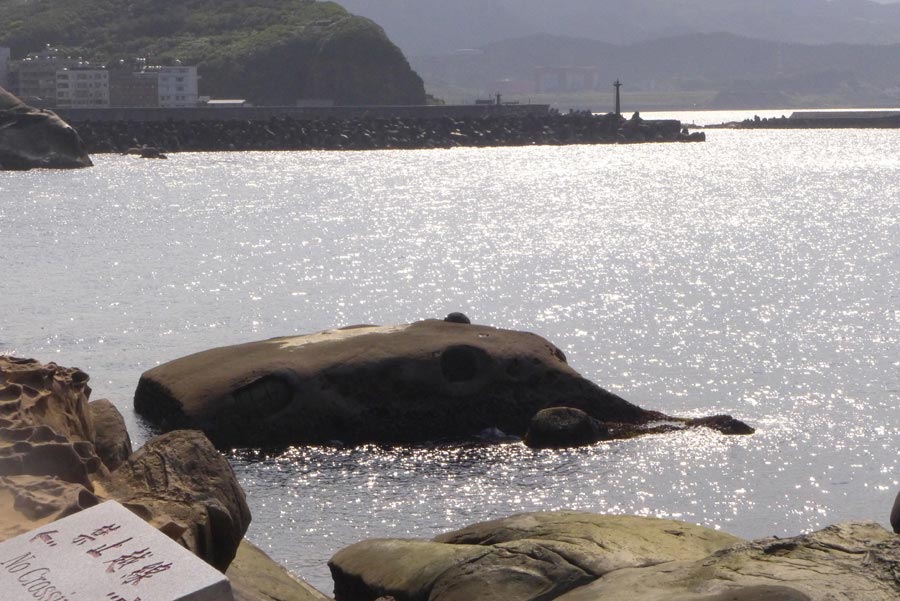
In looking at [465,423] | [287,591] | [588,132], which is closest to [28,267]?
[465,423]

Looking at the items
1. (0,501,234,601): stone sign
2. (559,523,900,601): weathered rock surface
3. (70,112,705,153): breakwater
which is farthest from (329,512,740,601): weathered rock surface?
(70,112,705,153): breakwater

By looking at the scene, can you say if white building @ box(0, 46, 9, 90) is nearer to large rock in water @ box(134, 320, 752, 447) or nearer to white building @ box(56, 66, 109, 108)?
white building @ box(56, 66, 109, 108)

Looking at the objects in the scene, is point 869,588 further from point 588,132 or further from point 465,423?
point 588,132

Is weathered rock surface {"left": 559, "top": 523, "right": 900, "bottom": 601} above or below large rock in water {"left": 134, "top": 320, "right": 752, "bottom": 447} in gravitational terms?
above

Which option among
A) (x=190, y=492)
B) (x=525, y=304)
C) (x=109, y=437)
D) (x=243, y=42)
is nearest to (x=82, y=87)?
(x=243, y=42)

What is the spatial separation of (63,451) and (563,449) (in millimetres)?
7045

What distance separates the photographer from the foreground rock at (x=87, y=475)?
604cm

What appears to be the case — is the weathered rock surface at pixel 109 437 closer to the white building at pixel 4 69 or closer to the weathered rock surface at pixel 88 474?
the weathered rock surface at pixel 88 474

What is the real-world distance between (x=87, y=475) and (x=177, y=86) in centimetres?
12713

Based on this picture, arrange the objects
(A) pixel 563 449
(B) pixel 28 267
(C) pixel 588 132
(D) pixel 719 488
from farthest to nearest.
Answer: (C) pixel 588 132
(B) pixel 28 267
(A) pixel 563 449
(D) pixel 719 488

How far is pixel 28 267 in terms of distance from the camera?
1245 inches

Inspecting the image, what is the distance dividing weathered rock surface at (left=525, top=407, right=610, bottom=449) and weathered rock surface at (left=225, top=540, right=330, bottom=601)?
464cm

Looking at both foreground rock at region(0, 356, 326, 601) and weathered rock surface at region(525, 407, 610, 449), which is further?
weathered rock surface at region(525, 407, 610, 449)

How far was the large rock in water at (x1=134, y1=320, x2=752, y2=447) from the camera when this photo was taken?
12.9 meters
